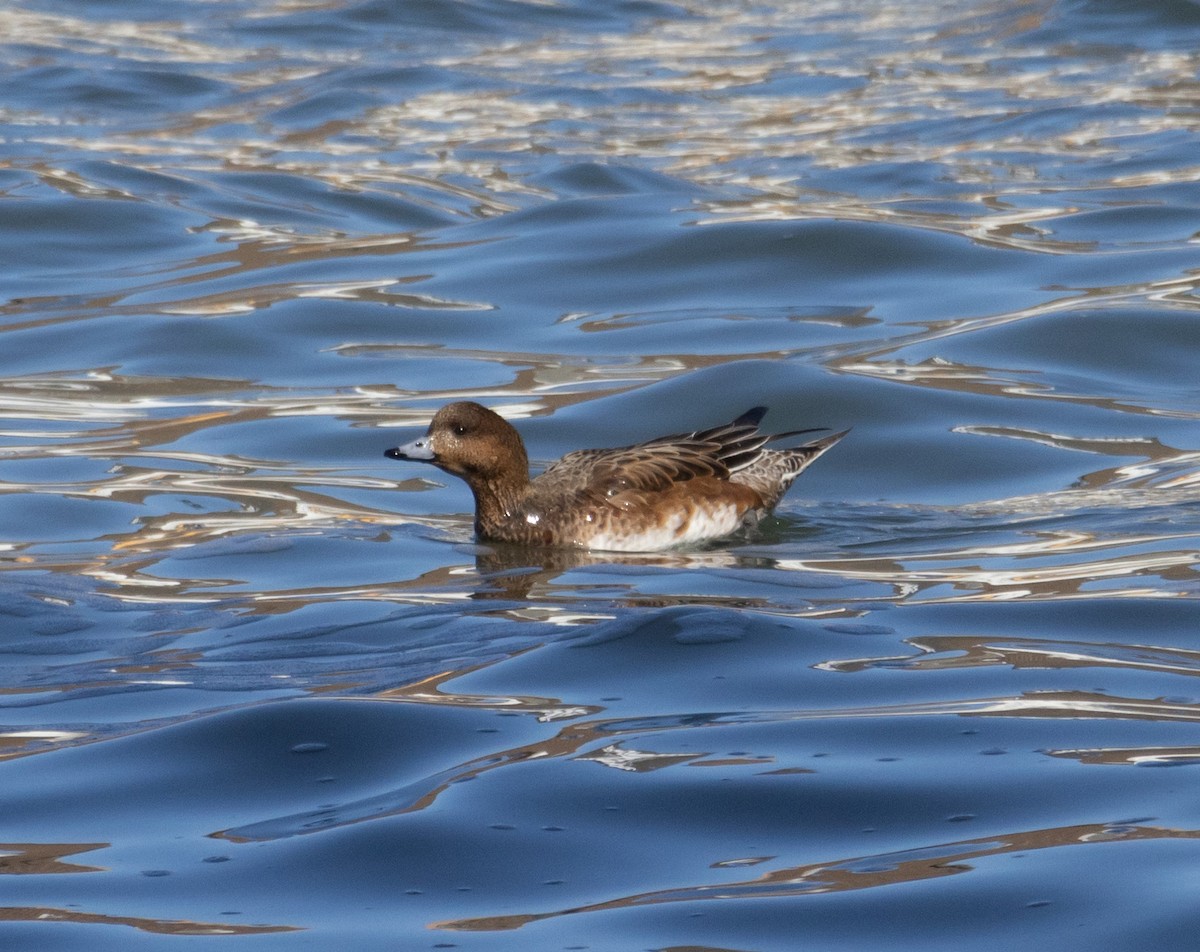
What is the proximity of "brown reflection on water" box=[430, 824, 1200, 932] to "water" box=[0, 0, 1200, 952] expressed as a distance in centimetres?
1

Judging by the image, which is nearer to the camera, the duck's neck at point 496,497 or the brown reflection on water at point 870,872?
the brown reflection on water at point 870,872

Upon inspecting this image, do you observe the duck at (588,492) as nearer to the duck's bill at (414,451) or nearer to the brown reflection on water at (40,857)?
the duck's bill at (414,451)

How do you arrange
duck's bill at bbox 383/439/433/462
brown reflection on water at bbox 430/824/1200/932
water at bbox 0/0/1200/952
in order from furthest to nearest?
duck's bill at bbox 383/439/433/462, water at bbox 0/0/1200/952, brown reflection on water at bbox 430/824/1200/932

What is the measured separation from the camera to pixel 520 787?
186 inches

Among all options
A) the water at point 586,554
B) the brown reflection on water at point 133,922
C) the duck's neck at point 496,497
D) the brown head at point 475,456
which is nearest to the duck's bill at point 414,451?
the brown head at point 475,456

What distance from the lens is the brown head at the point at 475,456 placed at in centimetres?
848

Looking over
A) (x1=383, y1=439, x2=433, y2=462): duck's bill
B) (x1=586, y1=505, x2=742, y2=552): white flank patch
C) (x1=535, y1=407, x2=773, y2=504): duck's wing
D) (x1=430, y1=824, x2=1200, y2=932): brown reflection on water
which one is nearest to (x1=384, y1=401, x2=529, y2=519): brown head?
(x1=383, y1=439, x2=433, y2=462): duck's bill

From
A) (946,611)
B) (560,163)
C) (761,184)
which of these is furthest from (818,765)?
(560,163)

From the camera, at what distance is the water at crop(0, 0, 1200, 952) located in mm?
4281

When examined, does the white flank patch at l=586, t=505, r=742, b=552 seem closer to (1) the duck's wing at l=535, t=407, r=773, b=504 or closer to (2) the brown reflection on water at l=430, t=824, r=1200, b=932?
(1) the duck's wing at l=535, t=407, r=773, b=504

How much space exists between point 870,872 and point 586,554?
13.8 ft

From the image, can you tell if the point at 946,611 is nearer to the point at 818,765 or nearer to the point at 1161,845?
the point at 818,765

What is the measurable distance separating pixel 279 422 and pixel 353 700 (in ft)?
17.9

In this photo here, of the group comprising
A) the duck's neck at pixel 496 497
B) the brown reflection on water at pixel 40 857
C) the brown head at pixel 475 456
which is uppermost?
the brown head at pixel 475 456
